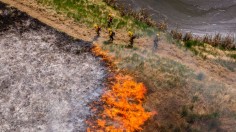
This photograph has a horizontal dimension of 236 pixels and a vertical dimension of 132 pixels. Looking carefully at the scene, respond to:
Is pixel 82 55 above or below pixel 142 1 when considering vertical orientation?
below

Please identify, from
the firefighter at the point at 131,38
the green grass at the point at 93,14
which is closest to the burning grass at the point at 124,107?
the firefighter at the point at 131,38

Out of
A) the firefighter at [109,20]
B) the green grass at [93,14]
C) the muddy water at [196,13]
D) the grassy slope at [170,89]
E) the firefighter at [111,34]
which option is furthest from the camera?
the muddy water at [196,13]

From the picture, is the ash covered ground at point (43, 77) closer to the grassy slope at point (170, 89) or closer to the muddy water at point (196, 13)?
the grassy slope at point (170, 89)


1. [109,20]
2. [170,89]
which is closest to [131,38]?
[109,20]

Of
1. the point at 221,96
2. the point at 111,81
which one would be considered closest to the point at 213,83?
the point at 221,96

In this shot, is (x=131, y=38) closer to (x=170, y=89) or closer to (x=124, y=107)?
(x=170, y=89)

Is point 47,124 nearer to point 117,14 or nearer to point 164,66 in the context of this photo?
point 164,66
